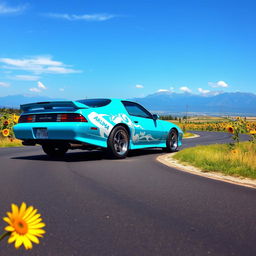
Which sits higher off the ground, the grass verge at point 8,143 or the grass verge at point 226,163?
the grass verge at point 226,163

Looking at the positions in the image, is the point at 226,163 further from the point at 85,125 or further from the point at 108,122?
the point at 85,125

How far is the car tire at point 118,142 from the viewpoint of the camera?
887 cm

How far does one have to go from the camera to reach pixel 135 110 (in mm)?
10234

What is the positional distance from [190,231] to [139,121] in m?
6.73

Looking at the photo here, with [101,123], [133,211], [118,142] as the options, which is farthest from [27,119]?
[133,211]

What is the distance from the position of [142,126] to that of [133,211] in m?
6.07

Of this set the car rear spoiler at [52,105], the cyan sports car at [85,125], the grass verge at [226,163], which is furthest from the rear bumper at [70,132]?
the grass verge at [226,163]

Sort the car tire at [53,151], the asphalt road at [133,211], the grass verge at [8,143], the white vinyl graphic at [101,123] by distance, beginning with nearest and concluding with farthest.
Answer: the asphalt road at [133,211] < the white vinyl graphic at [101,123] < the car tire at [53,151] < the grass verge at [8,143]

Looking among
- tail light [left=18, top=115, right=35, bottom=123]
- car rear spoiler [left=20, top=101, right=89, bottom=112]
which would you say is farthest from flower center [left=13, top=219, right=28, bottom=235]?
tail light [left=18, top=115, right=35, bottom=123]

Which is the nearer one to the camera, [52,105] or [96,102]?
[52,105]

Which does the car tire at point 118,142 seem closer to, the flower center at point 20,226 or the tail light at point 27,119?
the tail light at point 27,119

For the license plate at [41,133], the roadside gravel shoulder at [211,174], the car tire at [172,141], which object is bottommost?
the roadside gravel shoulder at [211,174]

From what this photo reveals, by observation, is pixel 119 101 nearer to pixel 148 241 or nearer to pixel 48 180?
pixel 48 180

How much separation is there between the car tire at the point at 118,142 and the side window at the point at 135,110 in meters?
0.74
